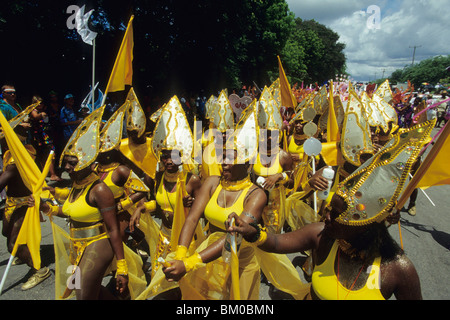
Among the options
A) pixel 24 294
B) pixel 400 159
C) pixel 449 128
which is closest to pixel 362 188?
pixel 400 159

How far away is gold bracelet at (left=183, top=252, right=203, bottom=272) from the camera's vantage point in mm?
1895

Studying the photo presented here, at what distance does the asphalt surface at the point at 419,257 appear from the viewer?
3433 mm

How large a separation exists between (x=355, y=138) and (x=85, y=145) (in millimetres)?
2978

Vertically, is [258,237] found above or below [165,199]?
above

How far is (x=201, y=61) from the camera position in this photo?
15.2 m

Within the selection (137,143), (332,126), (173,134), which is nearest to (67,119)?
(137,143)

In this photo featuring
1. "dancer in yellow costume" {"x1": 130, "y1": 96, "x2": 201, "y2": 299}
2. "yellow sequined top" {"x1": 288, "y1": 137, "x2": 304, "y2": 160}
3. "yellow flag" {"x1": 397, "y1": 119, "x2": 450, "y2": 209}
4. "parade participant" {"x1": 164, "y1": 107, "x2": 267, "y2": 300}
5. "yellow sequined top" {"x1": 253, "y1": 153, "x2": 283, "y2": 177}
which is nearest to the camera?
"yellow flag" {"x1": 397, "y1": 119, "x2": 450, "y2": 209}

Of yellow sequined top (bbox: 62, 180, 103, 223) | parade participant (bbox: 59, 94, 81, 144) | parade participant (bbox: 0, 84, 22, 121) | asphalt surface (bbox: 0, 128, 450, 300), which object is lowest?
asphalt surface (bbox: 0, 128, 450, 300)

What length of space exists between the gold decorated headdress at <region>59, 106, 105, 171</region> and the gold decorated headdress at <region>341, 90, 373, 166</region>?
275cm

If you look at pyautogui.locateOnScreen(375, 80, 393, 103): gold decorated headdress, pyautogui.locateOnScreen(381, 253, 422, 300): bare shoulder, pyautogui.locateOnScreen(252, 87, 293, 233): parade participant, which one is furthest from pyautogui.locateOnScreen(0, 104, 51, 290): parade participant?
pyautogui.locateOnScreen(375, 80, 393, 103): gold decorated headdress

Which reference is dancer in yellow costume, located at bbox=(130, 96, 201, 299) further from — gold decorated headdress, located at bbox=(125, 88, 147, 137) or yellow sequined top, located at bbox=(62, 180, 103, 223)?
gold decorated headdress, located at bbox=(125, 88, 147, 137)

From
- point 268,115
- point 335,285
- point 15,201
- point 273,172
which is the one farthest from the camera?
point 268,115

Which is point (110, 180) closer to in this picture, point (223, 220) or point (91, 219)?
point (91, 219)

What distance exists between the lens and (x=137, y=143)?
15.4ft
